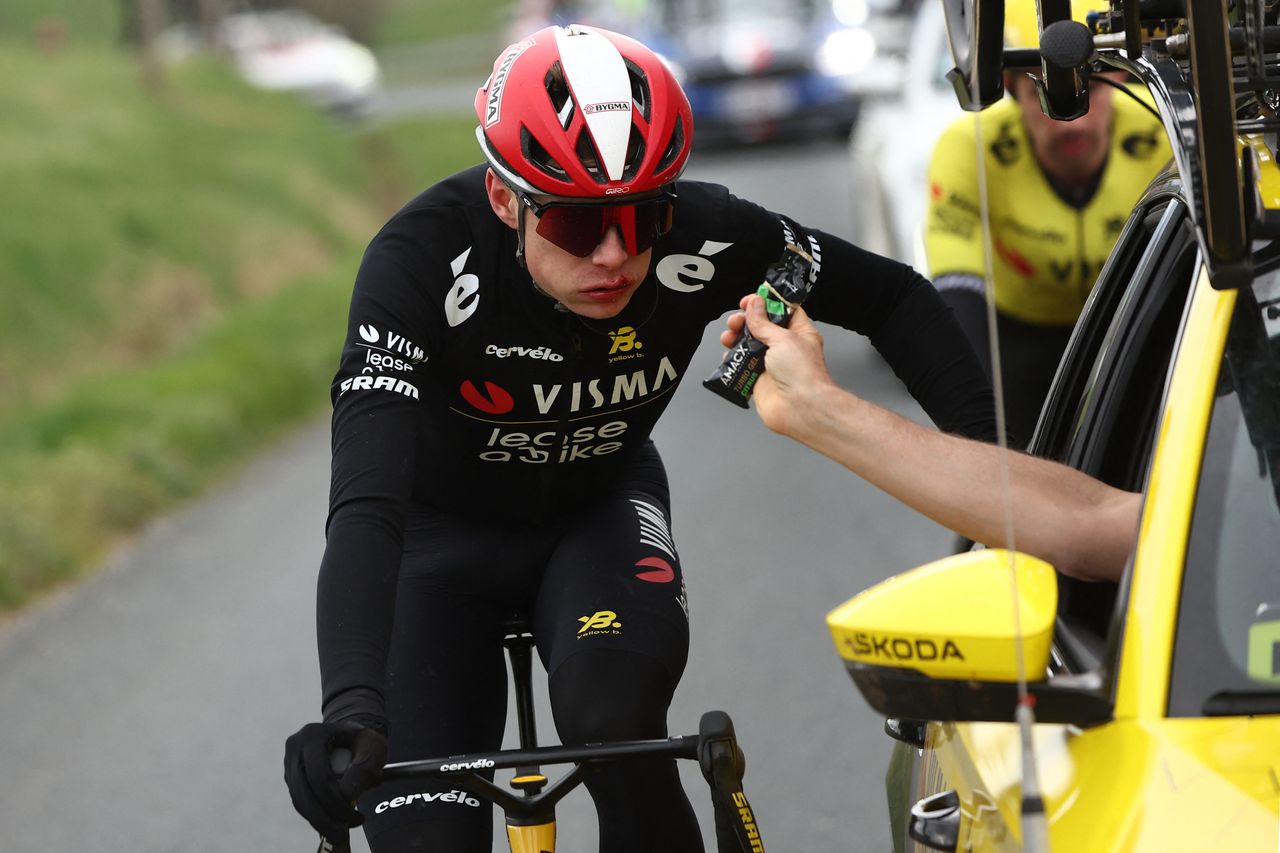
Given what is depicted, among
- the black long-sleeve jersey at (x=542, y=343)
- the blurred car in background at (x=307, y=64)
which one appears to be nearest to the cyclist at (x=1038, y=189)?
the black long-sleeve jersey at (x=542, y=343)

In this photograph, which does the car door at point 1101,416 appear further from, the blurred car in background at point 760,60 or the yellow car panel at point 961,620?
the blurred car in background at point 760,60

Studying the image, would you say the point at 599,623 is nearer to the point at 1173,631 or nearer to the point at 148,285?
the point at 1173,631

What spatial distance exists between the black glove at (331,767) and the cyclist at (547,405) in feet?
0.16

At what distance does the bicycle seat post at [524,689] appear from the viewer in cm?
346

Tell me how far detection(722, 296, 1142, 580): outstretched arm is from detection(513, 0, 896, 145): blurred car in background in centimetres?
1844

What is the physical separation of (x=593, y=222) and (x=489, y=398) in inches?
19.6

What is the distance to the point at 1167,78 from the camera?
2531mm

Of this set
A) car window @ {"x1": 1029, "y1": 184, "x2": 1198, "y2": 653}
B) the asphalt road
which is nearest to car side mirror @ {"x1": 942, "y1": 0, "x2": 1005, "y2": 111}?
car window @ {"x1": 1029, "y1": 184, "x2": 1198, "y2": 653}

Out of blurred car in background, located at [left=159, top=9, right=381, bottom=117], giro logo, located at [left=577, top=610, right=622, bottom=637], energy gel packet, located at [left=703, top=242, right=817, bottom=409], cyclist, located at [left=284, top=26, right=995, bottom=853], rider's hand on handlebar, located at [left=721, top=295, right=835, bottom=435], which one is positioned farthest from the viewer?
blurred car in background, located at [left=159, top=9, right=381, bottom=117]

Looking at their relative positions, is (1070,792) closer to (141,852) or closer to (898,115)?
(141,852)

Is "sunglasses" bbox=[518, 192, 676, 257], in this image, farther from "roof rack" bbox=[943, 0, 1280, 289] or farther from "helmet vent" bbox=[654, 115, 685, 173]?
"roof rack" bbox=[943, 0, 1280, 289]

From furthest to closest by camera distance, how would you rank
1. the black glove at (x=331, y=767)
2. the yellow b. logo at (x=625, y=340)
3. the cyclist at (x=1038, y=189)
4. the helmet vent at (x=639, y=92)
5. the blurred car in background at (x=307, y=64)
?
the blurred car in background at (x=307, y=64), the cyclist at (x=1038, y=189), the yellow b. logo at (x=625, y=340), the helmet vent at (x=639, y=92), the black glove at (x=331, y=767)

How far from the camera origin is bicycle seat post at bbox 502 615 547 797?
11.3 ft

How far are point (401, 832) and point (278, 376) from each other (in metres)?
11.4
